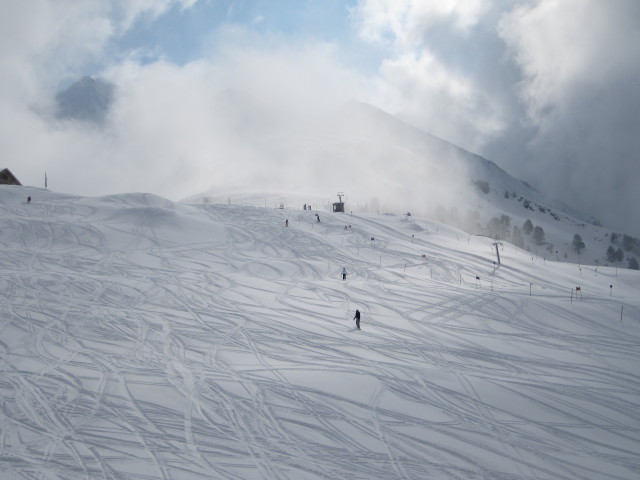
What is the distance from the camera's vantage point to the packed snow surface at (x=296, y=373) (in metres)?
8.72

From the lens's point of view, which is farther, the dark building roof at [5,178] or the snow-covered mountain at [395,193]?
the snow-covered mountain at [395,193]

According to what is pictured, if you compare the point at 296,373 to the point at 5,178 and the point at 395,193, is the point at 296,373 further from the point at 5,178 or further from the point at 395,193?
the point at 395,193

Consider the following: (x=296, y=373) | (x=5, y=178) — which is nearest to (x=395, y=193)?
(x=5, y=178)

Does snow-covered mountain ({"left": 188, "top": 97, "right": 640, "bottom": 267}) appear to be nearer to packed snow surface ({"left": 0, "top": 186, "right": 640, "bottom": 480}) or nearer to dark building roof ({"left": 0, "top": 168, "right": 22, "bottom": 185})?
dark building roof ({"left": 0, "top": 168, "right": 22, "bottom": 185})

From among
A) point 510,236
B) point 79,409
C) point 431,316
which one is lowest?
point 79,409

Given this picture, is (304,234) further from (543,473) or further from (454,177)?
(454,177)

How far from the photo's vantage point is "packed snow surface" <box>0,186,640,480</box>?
28.6 feet

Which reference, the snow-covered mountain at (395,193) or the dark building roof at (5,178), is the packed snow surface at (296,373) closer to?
the dark building roof at (5,178)

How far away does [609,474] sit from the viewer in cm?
891

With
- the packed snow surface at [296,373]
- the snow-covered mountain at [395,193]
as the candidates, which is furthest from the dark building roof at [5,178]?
the packed snow surface at [296,373]

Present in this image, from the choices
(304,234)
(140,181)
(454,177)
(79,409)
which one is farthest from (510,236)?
(140,181)

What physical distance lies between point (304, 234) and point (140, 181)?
154986 millimetres

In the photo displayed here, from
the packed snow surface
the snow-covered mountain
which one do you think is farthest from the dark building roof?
the packed snow surface

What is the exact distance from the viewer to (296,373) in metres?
12.1
